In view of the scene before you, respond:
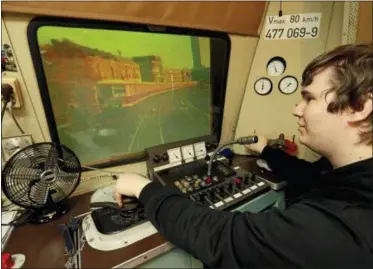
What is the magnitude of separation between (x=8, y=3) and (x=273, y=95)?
138 cm

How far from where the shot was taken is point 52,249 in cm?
81

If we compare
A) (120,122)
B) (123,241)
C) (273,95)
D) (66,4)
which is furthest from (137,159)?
(273,95)

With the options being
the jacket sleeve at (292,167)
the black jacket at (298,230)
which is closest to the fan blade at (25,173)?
the black jacket at (298,230)

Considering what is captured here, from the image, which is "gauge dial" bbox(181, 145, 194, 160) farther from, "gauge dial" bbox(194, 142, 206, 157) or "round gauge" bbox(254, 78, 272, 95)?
"round gauge" bbox(254, 78, 272, 95)

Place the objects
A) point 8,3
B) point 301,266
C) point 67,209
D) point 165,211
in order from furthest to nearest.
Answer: point 67,209 → point 8,3 → point 165,211 → point 301,266

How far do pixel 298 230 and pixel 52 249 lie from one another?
0.81 m

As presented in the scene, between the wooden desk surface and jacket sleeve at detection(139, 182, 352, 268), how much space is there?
21cm

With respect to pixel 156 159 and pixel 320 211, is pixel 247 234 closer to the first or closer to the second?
pixel 320 211

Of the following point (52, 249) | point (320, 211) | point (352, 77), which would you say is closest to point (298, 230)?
point (320, 211)

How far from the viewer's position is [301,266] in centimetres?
52

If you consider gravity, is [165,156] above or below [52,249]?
above

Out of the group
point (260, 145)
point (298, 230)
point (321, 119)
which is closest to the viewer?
point (298, 230)

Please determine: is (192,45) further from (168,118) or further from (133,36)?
(168,118)

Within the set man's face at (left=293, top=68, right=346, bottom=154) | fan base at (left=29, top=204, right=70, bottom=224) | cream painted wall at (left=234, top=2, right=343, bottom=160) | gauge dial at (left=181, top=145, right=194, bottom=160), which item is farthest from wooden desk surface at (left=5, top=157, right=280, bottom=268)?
cream painted wall at (left=234, top=2, right=343, bottom=160)
